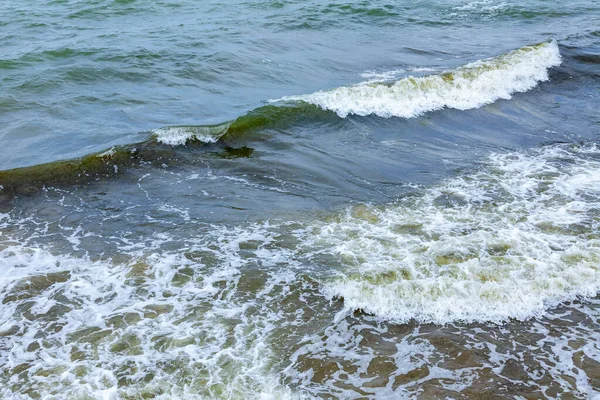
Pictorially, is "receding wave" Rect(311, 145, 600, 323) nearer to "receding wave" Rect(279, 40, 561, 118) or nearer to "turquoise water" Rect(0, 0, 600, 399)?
"turquoise water" Rect(0, 0, 600, 399)

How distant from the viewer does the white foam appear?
11359 mm

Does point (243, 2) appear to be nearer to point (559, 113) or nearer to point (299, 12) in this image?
point (299, 12)

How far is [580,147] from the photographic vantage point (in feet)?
37.9

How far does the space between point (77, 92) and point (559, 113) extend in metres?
10.8

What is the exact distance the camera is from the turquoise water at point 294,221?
602cm

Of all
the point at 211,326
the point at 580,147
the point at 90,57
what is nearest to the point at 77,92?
the point at 90,57

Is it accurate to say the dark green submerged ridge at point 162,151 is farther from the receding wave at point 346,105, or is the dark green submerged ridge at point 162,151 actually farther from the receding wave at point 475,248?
the receding wave at point 475,248

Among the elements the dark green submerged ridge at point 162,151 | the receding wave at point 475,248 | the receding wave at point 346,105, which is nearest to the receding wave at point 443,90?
the receding wave at point 346,105

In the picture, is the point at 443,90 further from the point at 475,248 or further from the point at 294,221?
the point at 475,248

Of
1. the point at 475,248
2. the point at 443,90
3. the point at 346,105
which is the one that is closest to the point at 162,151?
the point at 346,105

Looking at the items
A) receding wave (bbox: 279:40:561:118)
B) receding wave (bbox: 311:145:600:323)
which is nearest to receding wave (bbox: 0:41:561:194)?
receding wave (bbox: 279:40:561:118)

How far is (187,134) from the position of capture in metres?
11.5

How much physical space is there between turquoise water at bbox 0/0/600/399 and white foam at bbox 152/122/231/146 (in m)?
0.06

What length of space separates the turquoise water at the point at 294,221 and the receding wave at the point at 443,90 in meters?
0.07
